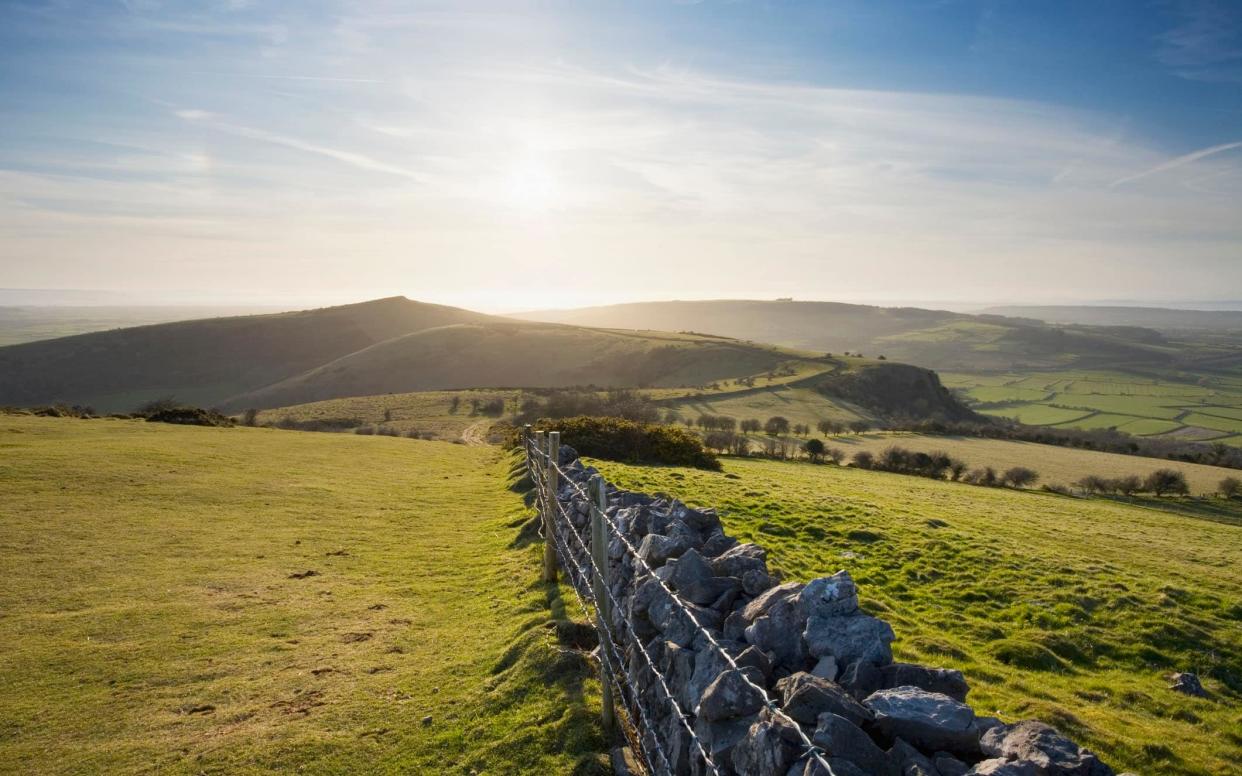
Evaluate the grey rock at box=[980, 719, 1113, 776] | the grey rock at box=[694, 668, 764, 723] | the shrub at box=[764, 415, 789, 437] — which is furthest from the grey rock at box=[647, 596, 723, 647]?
the shrub at box=[764, 415, 789, 437]

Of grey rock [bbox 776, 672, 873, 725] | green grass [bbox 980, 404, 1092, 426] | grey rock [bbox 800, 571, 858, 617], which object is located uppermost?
grey rock [bbox 800, 571, 858, 617]

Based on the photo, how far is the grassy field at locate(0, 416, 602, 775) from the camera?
7.39 metres

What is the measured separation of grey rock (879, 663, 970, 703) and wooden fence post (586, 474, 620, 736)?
3.25 metres

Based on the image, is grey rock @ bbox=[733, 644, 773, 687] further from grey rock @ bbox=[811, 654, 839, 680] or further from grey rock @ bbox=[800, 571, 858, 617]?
grey rock @ bbox=[800, 571, 858, 617]

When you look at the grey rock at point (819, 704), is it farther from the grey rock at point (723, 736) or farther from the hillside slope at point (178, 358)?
the hillside slope at point (178, 358)

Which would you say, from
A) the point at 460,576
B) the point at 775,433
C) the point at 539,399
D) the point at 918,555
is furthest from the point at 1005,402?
the point at 460,576

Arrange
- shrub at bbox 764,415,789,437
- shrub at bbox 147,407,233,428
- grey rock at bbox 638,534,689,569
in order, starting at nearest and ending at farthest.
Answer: grey rock at bbox 638,534,689,569, shrub at bbox 147,407,233,428, shrub at bbox 764,415,789,437

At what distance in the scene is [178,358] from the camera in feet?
506

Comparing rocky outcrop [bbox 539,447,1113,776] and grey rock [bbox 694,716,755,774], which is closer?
rocky outcrop [bbox 539,447,1113,776]

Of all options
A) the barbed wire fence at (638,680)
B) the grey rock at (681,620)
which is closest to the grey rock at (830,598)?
the barbed wire fence at (638,680)

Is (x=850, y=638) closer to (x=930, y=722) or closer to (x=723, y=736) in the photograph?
(x=930, y=722)

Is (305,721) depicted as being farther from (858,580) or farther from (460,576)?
(858,580)

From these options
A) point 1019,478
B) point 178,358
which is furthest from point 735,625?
point 178,358

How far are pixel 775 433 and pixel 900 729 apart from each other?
201ft
